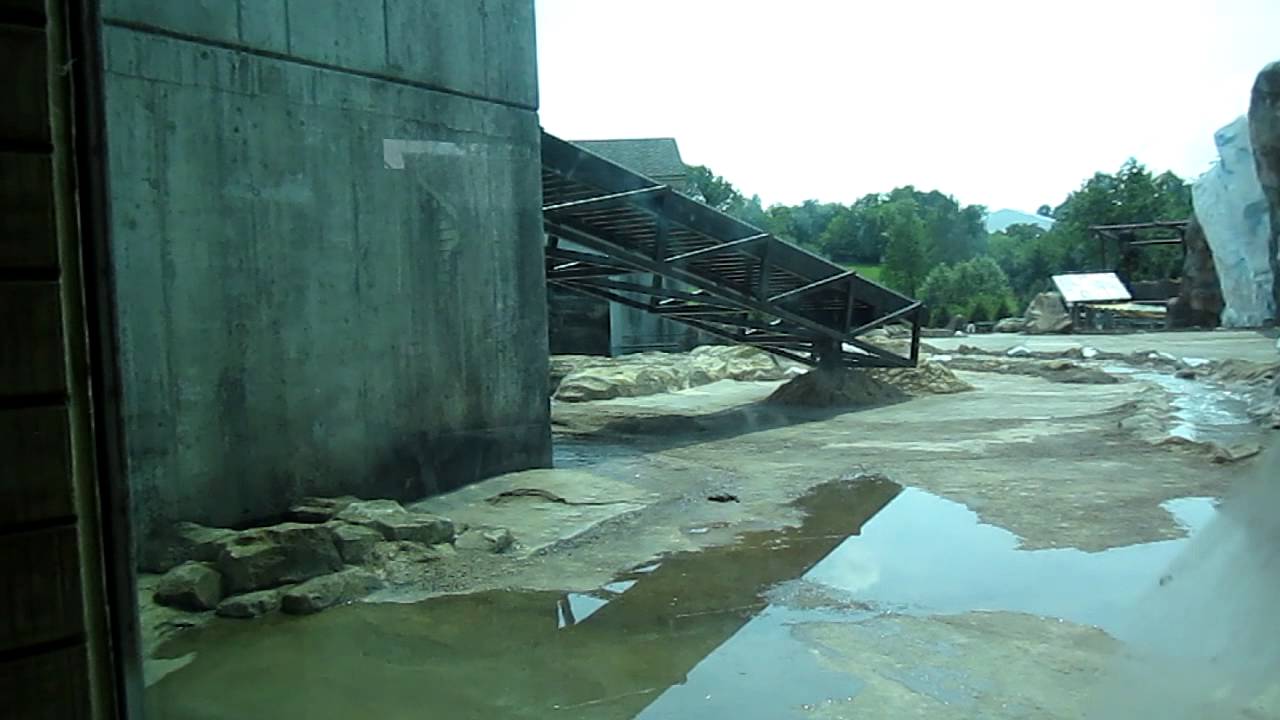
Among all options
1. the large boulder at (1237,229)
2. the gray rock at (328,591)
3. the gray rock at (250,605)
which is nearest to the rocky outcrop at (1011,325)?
the large boulder at (1237,229)

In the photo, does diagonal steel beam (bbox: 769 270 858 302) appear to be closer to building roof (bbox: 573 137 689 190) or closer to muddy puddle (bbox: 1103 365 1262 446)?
muddy puddle (bbox: 1103 365 1262 446)

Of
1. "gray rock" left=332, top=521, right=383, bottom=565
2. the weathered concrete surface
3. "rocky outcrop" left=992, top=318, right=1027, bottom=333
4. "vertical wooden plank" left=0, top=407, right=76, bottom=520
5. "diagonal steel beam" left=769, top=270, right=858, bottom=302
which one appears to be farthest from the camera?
"rocky outcrop" left=992, top=318, right=1027, bottom=333

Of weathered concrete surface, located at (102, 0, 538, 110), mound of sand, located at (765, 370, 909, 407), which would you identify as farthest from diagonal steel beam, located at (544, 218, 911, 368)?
weathered concrete surface, located at (102, 0, 538, 110)

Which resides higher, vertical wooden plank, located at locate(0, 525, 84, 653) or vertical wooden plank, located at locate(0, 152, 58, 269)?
vertical wooden plank, located at locate(0, 152, 58, 269)

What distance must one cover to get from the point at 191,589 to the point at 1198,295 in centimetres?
3861

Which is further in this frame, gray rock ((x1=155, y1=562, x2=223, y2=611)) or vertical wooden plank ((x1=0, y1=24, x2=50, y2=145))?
gray rock ((x1=155, y1=562, x2=223, y2=611))

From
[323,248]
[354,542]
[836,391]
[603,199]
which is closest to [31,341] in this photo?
[354,542]

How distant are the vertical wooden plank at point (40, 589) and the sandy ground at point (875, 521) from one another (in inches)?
85.5

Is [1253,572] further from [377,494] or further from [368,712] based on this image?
[377,494]

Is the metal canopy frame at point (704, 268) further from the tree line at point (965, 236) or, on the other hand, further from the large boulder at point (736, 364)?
the tree line at point (965, 236)

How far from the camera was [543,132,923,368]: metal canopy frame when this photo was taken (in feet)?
35.3

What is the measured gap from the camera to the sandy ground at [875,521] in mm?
3777

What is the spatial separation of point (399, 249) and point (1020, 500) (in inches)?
195

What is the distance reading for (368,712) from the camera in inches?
143
